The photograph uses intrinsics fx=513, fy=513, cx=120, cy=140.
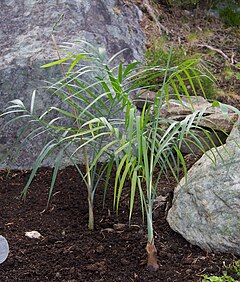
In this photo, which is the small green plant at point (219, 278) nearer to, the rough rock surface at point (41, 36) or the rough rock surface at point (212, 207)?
the rough rock surface at point (212, 207)

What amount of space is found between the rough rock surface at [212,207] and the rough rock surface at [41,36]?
121cm

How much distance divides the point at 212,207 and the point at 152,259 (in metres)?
0.44

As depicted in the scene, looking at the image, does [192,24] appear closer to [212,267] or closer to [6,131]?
[6,131]

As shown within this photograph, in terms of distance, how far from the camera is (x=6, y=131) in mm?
3670

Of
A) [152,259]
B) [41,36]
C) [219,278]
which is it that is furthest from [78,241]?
[41,36]

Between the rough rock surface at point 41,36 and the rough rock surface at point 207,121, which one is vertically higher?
the rough rock surface at point 41,36

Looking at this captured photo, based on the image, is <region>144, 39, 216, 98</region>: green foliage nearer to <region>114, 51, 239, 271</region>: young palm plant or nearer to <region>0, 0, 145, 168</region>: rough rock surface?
<region>0, 0, 145, 168</region>: rough rock surface

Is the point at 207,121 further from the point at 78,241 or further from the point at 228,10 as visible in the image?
the point at 228,10

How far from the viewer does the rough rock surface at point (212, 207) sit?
260cm

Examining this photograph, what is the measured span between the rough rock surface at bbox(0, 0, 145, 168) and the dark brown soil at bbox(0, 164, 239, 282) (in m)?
0.58

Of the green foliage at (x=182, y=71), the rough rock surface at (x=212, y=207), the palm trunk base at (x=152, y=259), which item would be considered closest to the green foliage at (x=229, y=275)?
the rough rock surface at (x=212, y=207)

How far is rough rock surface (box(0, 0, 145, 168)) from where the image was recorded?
3693 mm

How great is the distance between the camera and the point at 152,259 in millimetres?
2453

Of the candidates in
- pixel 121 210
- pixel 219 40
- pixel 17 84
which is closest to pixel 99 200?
pixel 121 210
